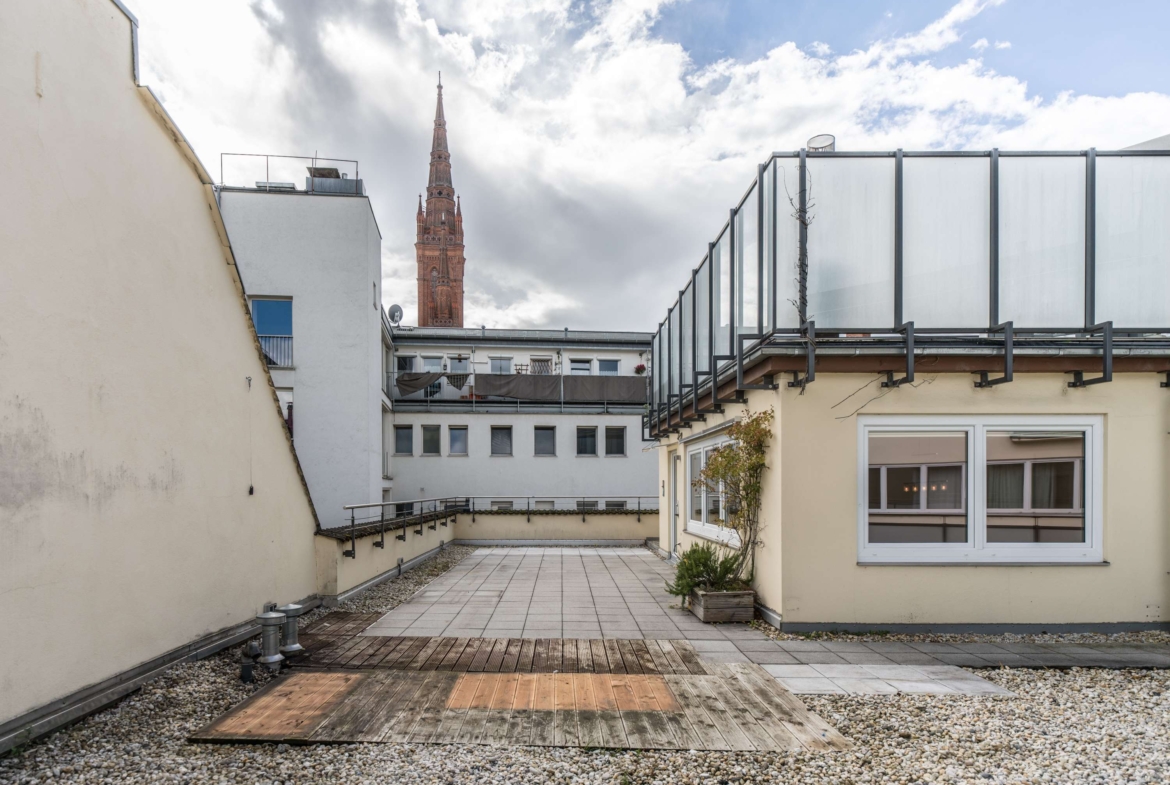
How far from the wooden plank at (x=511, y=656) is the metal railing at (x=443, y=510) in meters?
3.17

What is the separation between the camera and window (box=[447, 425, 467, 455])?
24.6 m

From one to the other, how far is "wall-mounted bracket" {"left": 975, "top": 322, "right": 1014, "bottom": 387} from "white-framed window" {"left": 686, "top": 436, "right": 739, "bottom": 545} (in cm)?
321

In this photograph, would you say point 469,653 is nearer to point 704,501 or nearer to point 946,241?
point 704,501

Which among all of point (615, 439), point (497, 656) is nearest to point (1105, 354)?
point (497, 656)

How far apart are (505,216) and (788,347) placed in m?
26.5

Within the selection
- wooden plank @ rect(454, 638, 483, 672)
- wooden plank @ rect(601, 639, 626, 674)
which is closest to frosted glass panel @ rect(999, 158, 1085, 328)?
wooden plank @ rect(601, 639, 626, 674)

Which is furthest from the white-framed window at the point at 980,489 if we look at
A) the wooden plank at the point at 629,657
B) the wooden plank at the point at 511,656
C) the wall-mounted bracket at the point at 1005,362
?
the wooden plank at the point at 511,656

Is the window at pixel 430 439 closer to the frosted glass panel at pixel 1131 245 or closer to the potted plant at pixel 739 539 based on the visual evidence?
the potted plant at pixel 739 539

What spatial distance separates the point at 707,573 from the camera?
8031mm

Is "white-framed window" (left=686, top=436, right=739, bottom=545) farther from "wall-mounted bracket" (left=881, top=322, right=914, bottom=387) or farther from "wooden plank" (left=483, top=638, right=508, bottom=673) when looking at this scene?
"wooden plank" (left=483, top=638, right=508, bottom=673)

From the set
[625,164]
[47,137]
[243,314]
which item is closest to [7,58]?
[47,137]

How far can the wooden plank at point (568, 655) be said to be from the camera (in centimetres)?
582

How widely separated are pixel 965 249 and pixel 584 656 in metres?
5.93

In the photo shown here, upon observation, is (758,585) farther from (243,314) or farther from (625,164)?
(625,164)
